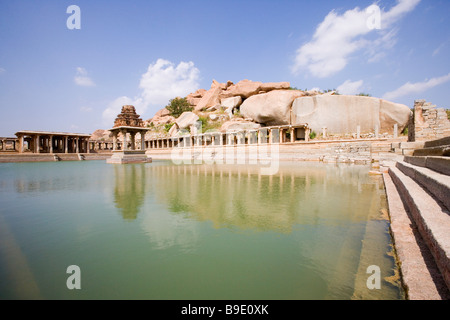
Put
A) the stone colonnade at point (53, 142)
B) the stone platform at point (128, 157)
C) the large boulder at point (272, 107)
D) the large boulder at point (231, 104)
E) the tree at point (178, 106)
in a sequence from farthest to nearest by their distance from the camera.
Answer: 1. the tree at point (178, 106)
2. the large boulder at point (231, 104)
3. the stone colonnade at point (53, 142)
4. the large boulder at point (272, 107)
5. the stone platform at point (128, 157)

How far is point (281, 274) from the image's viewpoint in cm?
234

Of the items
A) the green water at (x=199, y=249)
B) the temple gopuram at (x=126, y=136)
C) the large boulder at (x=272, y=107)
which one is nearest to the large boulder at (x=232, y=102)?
the large boulder at (x=272, y=107)

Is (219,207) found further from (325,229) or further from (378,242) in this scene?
(378,242)

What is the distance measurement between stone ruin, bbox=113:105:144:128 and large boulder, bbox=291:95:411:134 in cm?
2391

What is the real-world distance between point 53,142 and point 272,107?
40.4m

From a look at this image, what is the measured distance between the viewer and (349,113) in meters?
27.5

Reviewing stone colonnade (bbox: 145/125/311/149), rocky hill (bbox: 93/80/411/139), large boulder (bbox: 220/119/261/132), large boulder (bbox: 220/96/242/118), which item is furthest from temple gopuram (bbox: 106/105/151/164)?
large boulder (bbox: 220/96/242/118)

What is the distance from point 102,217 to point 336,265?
13.6ft

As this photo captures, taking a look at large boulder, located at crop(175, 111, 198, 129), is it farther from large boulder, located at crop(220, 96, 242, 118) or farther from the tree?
the tree

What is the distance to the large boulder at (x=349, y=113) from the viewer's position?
26023 millimetres

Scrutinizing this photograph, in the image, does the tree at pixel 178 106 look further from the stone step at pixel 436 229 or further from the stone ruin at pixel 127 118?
the stone step at pixel 436 229

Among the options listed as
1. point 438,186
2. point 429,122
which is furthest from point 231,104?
point 438,186

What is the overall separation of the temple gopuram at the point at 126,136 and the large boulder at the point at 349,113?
20.6 meters

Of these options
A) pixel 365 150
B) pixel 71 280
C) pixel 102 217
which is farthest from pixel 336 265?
pixel 365 150
